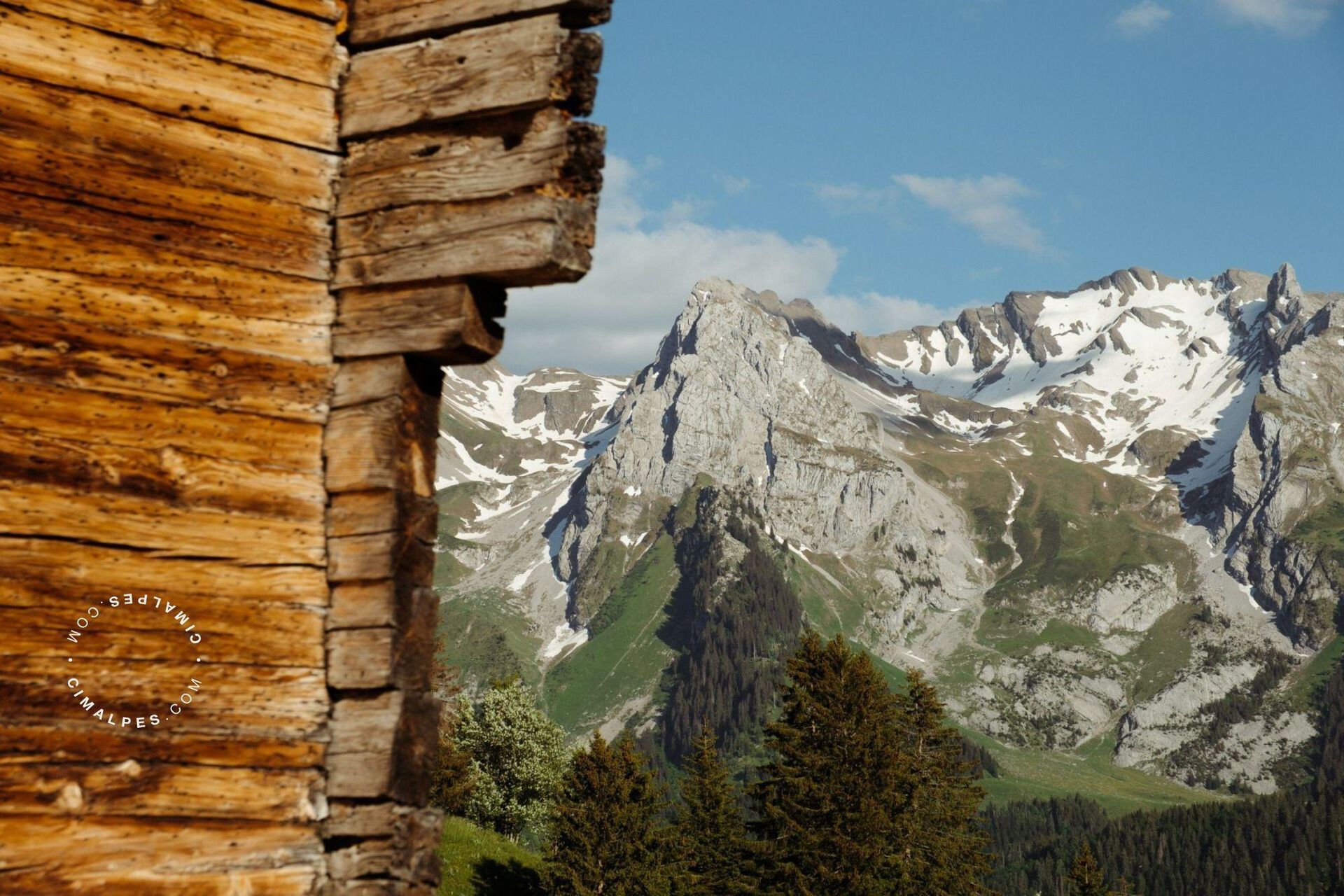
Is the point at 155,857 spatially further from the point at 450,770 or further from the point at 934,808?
the point at 934,808

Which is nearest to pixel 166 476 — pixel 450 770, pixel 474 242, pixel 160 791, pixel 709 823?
pixel 160 791

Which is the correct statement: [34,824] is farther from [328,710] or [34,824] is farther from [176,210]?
[176,210]

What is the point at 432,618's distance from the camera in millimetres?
7004

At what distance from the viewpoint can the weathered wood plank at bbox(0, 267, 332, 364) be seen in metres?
6.44

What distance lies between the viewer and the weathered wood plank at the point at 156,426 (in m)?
6.33

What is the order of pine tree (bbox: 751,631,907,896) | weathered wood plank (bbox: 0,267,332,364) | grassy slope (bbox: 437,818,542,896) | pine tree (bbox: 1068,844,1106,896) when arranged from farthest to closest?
1. pine tree (bbox: 1068,844,1106,896)
2. pine tree (bbox: 751,631,907,896)
3. grassy slope (bbox: 437,818,542,896)
4. weathered wood plank (bbox: 0,267,332,364)

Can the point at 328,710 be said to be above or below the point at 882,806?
above

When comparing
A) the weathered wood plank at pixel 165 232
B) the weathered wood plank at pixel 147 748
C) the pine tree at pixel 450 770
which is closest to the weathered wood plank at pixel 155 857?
the weathered wood plank at pixel 147 748

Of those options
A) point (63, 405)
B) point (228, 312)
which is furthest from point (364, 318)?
point (63, 405)

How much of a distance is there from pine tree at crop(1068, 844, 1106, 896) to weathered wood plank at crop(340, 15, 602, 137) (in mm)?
64809

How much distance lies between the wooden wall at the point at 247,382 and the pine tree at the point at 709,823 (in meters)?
50.8

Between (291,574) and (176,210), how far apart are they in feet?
7.13

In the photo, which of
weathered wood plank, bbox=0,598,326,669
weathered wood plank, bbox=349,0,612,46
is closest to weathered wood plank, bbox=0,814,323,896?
weathered wood plank, bbox=0,598,326,669

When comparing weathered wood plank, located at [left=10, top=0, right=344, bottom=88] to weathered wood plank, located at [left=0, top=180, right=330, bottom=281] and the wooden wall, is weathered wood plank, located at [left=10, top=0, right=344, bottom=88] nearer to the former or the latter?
the wooden wall
